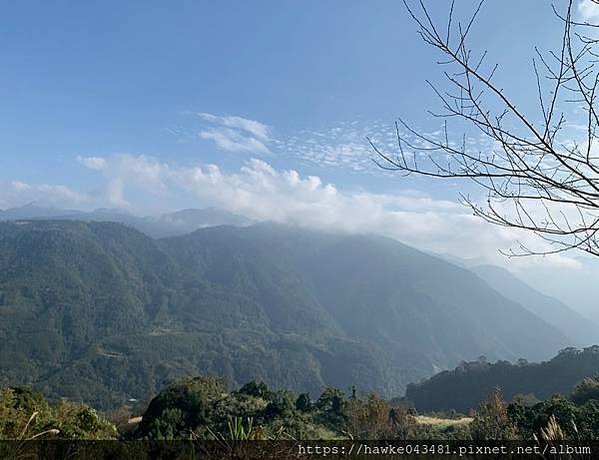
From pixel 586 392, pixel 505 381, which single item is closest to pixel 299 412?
pixel 586 392

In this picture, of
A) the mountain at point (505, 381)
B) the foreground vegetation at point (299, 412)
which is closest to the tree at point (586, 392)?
the foreground vegetation at point (299, 412)

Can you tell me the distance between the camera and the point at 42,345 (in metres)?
131

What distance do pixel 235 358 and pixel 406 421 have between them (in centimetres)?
12682

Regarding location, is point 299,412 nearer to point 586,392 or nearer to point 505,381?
point 586,392

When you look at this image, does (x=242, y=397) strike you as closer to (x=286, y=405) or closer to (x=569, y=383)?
(x=286, y=405)

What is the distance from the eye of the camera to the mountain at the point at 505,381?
63.2 metres

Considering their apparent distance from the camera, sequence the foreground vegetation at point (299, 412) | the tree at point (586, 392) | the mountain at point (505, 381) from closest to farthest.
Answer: the foreground vegetation at point (299, 412)
the tree at point (586, 392)
the mountain at point (505, 381)

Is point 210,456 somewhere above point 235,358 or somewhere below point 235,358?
above

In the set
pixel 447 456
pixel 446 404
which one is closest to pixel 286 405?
pixel 447 456

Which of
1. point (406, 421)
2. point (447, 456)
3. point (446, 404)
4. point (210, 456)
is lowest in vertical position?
point (446, 404)

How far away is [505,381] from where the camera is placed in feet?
227

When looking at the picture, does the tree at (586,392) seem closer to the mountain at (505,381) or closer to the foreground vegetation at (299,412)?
the foreground vegetation at (299,412)

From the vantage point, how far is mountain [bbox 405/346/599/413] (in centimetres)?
6319

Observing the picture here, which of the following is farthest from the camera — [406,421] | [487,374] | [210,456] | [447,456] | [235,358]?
[235,358]
